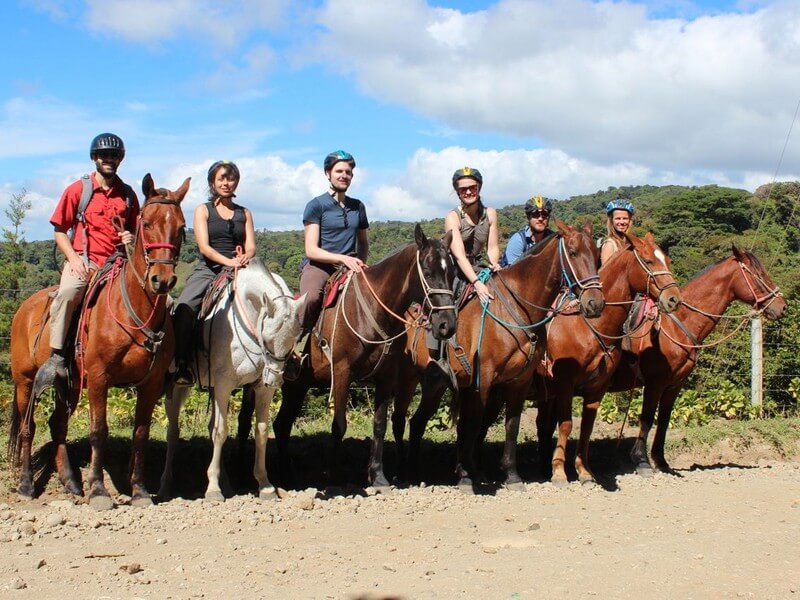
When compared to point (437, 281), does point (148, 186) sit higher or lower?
higher

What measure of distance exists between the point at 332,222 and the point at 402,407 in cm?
227

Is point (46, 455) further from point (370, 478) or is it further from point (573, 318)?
point (573, 318)

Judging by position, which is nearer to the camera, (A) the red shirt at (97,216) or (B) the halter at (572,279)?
(A) the red shirt at (97,216)

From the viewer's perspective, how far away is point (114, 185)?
25.4ft

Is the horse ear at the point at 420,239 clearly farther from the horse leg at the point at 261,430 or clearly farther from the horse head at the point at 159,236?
the horse head at the point at 159,236

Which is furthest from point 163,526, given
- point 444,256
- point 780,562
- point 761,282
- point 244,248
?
point 761,282

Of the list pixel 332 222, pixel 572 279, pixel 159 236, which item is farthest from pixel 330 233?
pixel 572 279

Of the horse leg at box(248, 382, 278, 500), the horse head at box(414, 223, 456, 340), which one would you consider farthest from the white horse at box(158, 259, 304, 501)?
the horse head at box(414, 223, 456, 340)

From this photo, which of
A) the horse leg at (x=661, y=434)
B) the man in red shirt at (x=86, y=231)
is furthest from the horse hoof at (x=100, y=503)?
the horse leg at (x=661, y=434)

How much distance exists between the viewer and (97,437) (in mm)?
7379

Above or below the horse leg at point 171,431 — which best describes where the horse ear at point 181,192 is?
above

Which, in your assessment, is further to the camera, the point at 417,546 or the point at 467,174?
the point at 467,174

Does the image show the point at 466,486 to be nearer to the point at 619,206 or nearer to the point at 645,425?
the point at 645,425

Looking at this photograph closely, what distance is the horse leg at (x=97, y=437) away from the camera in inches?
284
